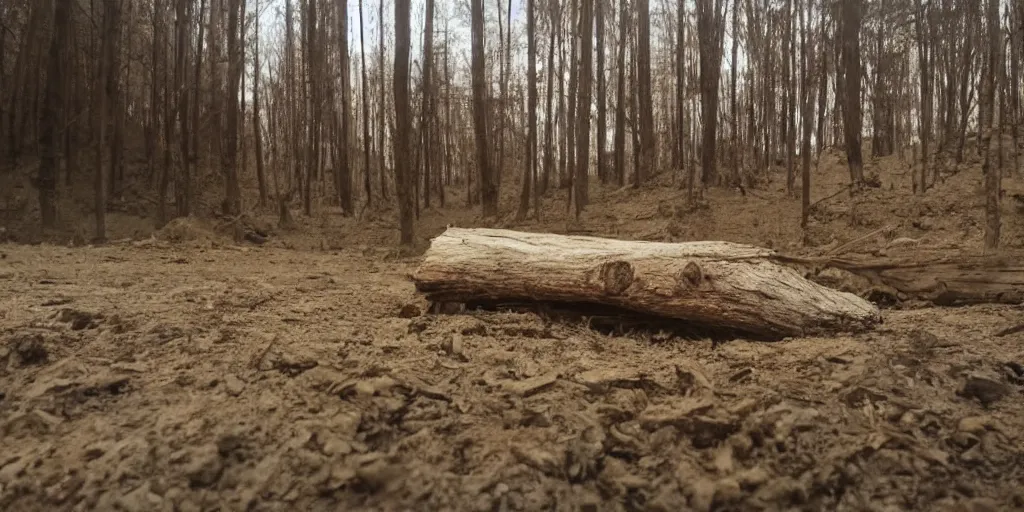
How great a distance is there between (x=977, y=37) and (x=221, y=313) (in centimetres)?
1450

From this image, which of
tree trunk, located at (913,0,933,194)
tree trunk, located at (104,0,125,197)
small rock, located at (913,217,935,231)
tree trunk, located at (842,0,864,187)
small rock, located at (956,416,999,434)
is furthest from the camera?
tree trunk, located at (842,0,864,187)

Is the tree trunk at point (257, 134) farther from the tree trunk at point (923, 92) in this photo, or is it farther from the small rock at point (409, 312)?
the tree trunk at point (923, 92)

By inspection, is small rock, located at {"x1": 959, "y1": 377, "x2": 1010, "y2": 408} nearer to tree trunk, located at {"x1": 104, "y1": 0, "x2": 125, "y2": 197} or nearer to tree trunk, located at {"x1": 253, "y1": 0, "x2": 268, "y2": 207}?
tree trunk, located at {"x1": 104, "y1": 0, "x2": 125, "y2": 197}

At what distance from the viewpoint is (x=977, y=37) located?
11.2 meters

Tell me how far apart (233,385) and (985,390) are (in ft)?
9.17

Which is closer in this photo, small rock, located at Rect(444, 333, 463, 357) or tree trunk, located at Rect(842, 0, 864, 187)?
small rock, located at Rect(444, 333, 463, 357)

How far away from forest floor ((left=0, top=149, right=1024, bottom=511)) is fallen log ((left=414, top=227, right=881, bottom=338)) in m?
0.15

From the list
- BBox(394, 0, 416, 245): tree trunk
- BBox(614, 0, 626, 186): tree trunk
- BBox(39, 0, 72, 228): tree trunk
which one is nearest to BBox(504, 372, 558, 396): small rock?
BBox(394, 0, 416, 245): tree trunk

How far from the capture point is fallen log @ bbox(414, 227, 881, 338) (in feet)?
9.31

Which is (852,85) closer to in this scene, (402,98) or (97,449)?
(402,98)

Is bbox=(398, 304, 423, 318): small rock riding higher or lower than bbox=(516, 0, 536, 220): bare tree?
lower

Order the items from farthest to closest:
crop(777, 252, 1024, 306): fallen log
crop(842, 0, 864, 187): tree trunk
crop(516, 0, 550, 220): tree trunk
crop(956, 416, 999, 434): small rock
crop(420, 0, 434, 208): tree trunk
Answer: crop(516, 0, 550, 220): tree trunk → crop(420, 0, 434, 208): tree trunk → crop(842, 0, 864, 187): tree trunk → crop(777, 252, 1024, 306): fallen log → crop(956, 416, 999, 434): small rock

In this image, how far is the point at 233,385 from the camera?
2.09 metres

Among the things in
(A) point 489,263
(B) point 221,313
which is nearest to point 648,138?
(A) point 489,263
